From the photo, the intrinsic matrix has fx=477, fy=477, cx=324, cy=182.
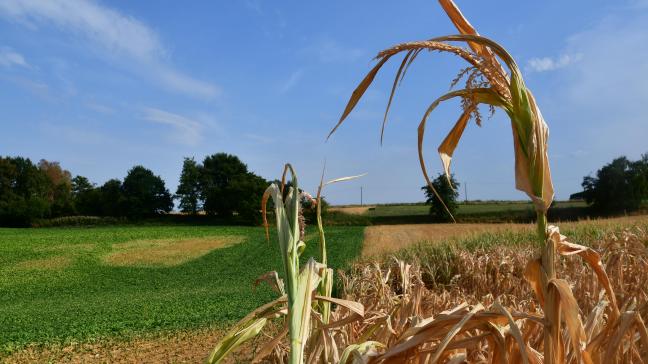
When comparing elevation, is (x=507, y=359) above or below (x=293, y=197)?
below

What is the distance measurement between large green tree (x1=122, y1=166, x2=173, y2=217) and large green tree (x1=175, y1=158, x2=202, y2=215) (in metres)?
2.09

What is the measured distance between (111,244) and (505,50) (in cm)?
3966

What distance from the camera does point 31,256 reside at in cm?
3175

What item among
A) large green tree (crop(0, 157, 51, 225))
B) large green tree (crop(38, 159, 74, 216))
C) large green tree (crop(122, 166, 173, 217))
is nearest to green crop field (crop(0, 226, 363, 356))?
large green tree (crop(122, 166, 173, 217))

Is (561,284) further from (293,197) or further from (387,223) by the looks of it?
(387,223)

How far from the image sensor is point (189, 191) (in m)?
63.0

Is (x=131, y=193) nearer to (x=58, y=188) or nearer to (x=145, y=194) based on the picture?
(x=145, y=194)

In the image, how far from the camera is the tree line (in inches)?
2239

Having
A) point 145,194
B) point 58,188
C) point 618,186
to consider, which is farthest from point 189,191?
point 618,186

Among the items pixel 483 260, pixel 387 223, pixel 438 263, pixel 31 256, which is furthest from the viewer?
pixel 387 223

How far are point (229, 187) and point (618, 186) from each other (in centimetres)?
4581

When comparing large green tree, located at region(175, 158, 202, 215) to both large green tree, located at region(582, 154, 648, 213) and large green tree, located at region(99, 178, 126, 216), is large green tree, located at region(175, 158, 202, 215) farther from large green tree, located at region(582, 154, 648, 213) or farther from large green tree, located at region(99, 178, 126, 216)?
large green tree, located at region(582, 154, 648, 213)

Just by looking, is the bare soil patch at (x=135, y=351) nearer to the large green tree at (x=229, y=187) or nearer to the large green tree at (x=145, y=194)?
the large green tree at (x=229, y=187)

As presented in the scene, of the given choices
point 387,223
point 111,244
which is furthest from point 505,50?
point 387,223
